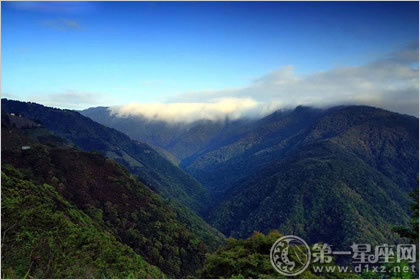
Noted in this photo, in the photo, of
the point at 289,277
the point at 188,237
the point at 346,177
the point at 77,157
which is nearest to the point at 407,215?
the point at 346,177

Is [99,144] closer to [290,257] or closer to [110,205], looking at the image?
[110,205]

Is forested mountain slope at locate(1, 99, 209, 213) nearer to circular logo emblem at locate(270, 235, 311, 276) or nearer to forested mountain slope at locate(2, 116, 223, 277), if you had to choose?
forested mountain slope at locate(2, 116, 223, 277)

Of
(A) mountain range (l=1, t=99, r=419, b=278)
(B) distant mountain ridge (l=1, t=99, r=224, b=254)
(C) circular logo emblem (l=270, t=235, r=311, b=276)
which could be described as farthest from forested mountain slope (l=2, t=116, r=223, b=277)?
(B) distant mountain ridge (l=1, t=99, r=224, b=254)

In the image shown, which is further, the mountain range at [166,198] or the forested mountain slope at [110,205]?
the forested mountain slope at [110,205]

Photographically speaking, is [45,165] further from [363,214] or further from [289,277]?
[363,214]

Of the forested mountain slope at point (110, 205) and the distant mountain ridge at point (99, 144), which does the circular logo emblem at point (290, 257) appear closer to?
the forested mountain slope at point (110, 205)

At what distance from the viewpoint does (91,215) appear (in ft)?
124

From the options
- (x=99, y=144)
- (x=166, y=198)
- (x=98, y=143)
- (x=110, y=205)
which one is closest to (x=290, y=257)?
(x=110, y=205)

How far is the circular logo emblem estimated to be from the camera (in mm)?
13445

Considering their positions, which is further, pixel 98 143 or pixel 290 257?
pixel 98 143

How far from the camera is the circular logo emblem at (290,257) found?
44.1 feet

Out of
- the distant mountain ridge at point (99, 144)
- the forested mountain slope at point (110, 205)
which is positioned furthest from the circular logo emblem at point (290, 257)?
the distant mountain ridge at point (99, 144)

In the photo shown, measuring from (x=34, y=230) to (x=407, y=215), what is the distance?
551 feet

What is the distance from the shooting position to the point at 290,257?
14289mm
